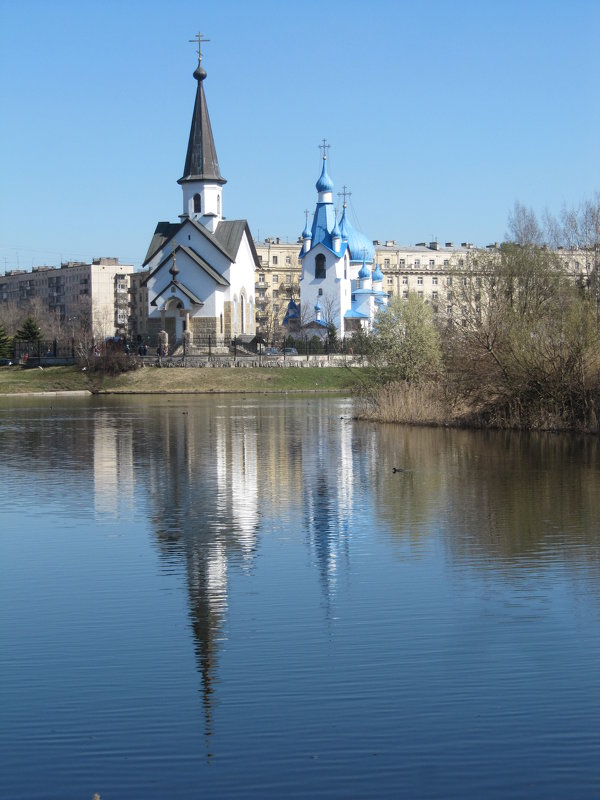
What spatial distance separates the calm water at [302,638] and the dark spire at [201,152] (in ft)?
209

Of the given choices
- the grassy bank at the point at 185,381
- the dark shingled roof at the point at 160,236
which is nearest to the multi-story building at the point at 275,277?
the dark shingled roof at the point at 160,236

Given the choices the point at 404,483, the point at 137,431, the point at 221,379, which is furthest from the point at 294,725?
the point at 221,379

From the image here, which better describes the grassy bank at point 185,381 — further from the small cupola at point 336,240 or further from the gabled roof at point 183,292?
the small cupola at point 336,240

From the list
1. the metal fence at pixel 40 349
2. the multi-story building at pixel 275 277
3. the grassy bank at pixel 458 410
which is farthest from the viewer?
the multi-story building at pixel 275 277

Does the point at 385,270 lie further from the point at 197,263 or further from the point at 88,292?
the point at 197,263

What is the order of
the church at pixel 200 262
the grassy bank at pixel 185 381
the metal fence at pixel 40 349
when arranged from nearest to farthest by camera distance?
the grassy bank at pixel 185 381
the metal fence at pixel 40 349
the church at pixel 200 262

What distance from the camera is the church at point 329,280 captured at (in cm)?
10131

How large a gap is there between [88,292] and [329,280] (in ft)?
200

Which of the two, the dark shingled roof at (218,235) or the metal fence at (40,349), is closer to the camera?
the metal fence at (40,349)

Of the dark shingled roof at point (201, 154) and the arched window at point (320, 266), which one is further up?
the dark shingled roof at point (201, 154)

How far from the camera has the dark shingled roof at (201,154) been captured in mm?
82188

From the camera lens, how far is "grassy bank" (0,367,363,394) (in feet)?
218

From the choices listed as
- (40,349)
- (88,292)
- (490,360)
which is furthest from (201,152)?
(88,292)

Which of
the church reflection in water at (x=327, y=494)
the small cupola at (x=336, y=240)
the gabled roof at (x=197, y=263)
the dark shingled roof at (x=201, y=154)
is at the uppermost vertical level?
the dark shingled roof at (x=201, y=154)
